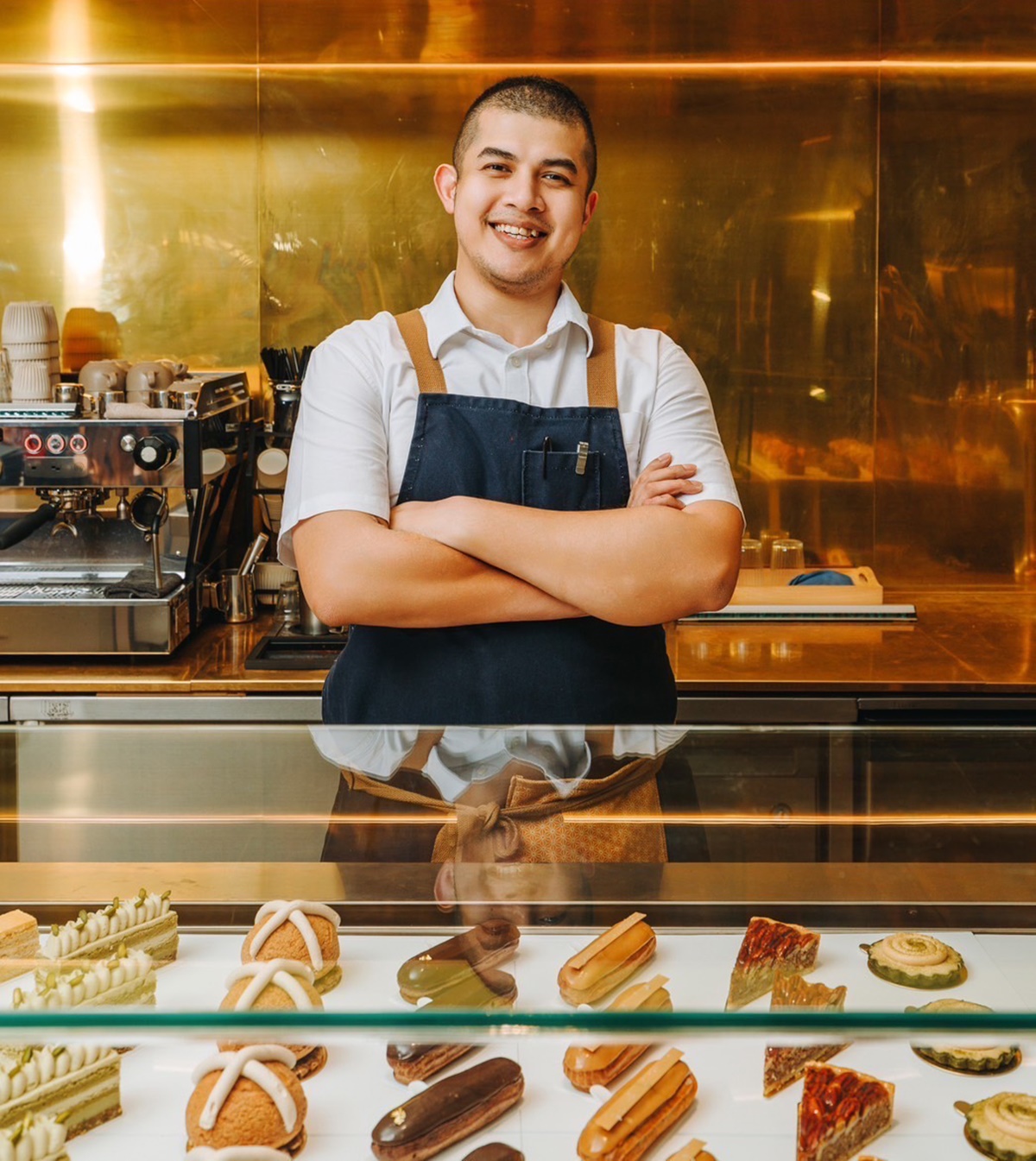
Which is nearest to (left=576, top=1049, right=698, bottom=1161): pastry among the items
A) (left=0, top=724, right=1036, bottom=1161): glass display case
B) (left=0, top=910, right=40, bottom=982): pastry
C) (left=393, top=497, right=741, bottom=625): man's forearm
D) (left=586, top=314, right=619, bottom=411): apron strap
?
(left=0, top=724, right=1036, bottom=1161): glass display case

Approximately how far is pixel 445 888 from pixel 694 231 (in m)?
2.80

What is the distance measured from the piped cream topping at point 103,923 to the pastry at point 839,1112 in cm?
58

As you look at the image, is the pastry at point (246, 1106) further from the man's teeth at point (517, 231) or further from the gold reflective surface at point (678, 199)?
the gold reflective surface at point (678, 199)

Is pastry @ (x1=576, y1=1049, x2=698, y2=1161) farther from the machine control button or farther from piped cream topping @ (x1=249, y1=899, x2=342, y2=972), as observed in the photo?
the machine control button

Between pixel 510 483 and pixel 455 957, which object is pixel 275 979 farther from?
pixel 510 483

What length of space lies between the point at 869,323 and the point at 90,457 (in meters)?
2.10

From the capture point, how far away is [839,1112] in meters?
1.07

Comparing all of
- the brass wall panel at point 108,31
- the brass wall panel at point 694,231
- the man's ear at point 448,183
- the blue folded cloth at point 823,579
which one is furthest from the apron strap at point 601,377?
the brass wall panel at point 108,31

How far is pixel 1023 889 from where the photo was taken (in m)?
1.23

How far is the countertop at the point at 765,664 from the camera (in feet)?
9.14

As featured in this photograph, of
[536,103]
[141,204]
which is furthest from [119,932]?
[141,204]

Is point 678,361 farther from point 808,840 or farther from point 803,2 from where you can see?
point 803,2

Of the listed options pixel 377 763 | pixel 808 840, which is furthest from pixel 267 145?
pixel 808 840

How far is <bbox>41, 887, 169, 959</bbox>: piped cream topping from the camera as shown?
1189 mm
